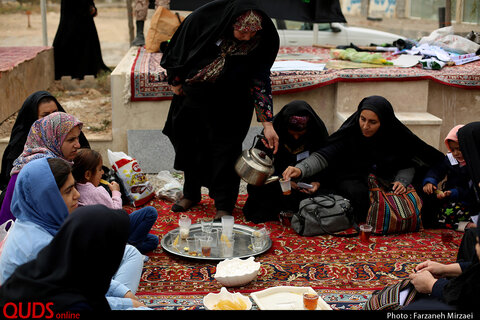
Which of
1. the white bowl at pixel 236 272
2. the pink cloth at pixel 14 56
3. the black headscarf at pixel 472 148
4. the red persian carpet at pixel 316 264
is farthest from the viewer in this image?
the pink cloth at pixel 14 56

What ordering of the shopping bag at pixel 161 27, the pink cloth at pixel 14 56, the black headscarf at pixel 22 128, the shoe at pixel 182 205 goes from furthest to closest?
the shopping bag at pixel 161 27, the pink cloth at pixel 14 56, the shoe at pixel 182 205, the black headscarf at pixel 22 128

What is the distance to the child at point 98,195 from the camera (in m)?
3.51

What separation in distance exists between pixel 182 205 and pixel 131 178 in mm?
469

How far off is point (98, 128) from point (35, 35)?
12394mm

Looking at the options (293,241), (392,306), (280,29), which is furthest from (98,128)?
(392,306)

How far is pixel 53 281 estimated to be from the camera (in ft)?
6.64

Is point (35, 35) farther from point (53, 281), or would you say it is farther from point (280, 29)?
point (53, 281)

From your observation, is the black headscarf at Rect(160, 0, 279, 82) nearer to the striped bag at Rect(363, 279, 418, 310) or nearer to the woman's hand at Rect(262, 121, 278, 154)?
the woman's hand at Rect(262, 121, 278, 154)

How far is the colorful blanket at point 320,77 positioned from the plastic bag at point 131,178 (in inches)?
38.2

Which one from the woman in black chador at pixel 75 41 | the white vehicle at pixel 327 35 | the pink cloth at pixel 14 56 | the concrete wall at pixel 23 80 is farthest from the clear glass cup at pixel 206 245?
the white vehicle at pixel 327 35

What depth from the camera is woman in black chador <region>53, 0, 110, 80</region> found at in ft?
27.3

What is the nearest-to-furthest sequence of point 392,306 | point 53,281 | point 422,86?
point 53,281, point 392,306, point 422,86

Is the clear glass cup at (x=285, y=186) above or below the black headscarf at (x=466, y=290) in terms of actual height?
below

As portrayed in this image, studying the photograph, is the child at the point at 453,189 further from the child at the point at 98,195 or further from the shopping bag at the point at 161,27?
the shopping bag at the point at 161,27
